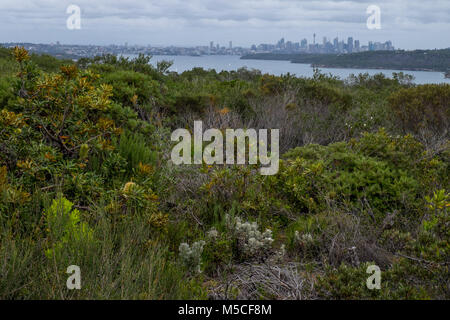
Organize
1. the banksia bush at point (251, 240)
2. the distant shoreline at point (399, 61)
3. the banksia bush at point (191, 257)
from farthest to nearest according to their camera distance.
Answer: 1. the distant shoreline at point (399, 61)
2. the banksia bush at point (251, 240)
3. the banksia bush at point (191, 257)

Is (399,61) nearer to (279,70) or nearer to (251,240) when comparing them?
(279,70)

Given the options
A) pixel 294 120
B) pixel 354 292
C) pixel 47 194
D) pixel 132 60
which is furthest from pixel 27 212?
pixel 132 60

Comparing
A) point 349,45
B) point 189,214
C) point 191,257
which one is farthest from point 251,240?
point 349,45

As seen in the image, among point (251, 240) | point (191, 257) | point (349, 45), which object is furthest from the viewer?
point (349, 45)

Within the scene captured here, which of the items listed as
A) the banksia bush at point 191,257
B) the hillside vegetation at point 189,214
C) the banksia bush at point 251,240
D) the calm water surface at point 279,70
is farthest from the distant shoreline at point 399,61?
the banksia bush at point 191,257

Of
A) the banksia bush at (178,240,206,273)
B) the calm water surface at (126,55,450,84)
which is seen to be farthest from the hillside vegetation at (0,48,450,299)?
the calm water surface at (126,55,450,84)

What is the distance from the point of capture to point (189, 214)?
511 cm

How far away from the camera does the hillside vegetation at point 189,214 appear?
10.7 feet

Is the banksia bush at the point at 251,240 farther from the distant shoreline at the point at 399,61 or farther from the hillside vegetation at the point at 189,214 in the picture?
the distant shoreline at the point at 399,61

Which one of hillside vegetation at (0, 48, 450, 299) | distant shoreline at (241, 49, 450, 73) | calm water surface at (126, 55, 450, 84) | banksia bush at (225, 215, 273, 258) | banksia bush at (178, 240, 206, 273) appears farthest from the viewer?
distant shoreline at (241, 49, 450, 73)

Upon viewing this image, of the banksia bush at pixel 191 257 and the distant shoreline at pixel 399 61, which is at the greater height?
the distant shoreline at pixel 399 61

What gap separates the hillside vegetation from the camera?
3.27 meters

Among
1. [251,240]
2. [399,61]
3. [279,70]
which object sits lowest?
[251,240]

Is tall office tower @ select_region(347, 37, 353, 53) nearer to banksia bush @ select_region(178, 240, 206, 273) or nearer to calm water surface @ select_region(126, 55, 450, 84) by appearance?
calm water surface @ select_region(126, 55, 450, 84)
